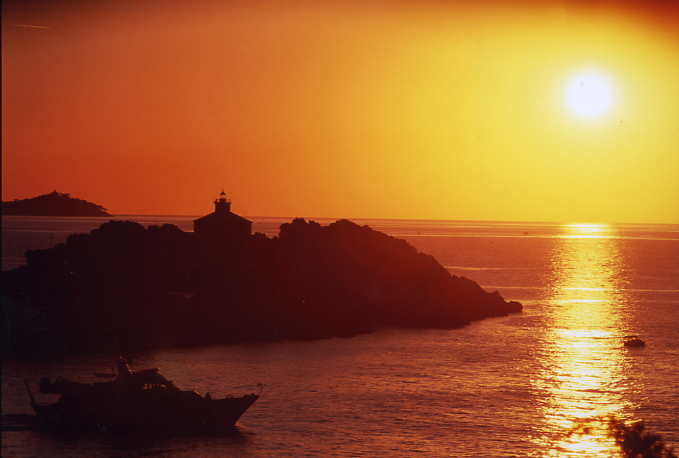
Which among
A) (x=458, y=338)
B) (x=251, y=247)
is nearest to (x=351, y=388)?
(x=458, y=338)

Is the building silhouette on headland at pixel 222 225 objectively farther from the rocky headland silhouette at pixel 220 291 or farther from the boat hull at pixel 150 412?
the boat hull at pixel 150 412

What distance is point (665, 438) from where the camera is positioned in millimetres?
32156

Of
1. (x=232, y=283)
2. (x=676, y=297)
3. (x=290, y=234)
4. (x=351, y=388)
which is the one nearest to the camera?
(x=351, y=388)

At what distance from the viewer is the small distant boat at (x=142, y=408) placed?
3506cm

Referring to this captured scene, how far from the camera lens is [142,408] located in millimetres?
35031

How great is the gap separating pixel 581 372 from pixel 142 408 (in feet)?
91.6

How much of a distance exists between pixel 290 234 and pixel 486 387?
120ft

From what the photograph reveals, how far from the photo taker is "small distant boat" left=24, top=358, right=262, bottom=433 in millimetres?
35062

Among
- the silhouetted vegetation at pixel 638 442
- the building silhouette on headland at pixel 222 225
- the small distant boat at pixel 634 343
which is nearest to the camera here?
the silhouetted vegetation at pixel 638 442

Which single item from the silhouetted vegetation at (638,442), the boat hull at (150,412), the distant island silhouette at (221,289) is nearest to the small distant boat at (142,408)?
the boat hull at (150,412)

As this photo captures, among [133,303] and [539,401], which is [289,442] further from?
[133,303]

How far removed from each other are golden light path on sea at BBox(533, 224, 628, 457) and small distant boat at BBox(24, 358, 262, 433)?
14.6m

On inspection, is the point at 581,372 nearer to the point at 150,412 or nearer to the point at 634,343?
Answer: the point at 634,343

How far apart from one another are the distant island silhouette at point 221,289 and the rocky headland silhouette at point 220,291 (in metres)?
0.11
